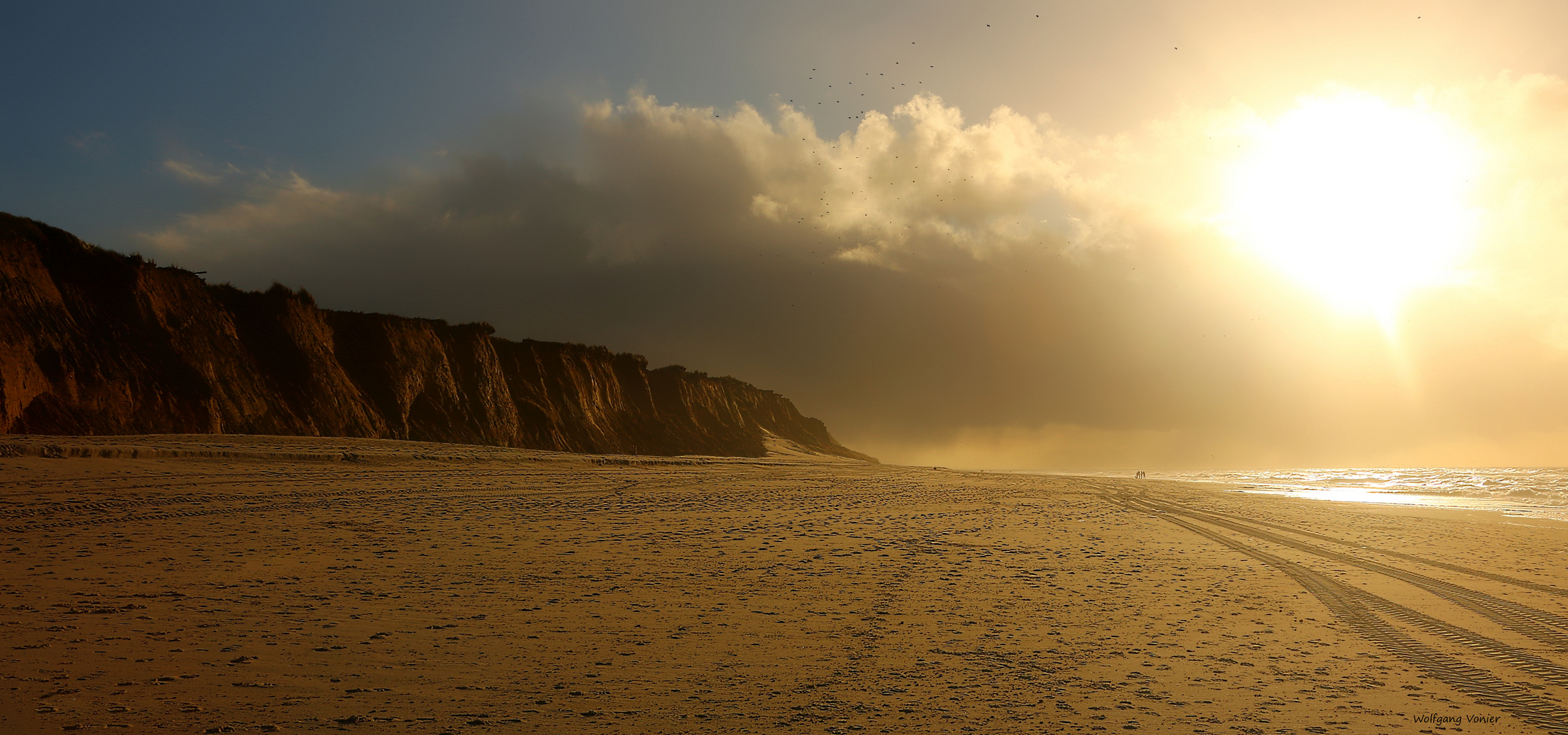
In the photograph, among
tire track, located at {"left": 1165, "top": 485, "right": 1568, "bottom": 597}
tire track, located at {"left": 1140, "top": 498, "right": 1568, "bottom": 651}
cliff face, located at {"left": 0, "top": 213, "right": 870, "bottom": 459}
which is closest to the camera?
tire track, located at {"left": 1140, "top": 498, "right": 1568, "bottom": 651}

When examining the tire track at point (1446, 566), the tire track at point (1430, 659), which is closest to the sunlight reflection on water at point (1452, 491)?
the tire track at point (1446, 566)

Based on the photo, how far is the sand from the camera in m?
5.36

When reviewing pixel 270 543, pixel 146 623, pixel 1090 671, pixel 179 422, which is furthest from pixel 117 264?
pixel 1090 671

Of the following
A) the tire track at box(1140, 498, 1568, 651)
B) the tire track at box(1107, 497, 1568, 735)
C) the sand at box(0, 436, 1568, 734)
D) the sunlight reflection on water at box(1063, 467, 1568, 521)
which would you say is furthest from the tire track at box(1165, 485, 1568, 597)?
the sunlight reflection on water at box(1063, 467, 1568, 521)

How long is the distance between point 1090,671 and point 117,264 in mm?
36674

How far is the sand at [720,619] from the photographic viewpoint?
5355mm

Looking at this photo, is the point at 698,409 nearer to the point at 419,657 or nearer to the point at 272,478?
the point at 272,478

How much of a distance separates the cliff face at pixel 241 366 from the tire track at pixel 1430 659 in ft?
108

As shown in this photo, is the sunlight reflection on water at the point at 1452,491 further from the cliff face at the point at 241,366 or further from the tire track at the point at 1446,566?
the cliff face at the point at 241,366

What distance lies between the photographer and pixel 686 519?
16.0 metres

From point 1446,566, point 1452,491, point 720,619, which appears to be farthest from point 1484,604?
point 1452,491

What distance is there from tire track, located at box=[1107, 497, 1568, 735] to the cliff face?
108 ft

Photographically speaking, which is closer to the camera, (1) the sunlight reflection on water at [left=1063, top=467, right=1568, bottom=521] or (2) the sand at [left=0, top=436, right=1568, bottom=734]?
(2) the sand at [left=0, top=436, right=1568, bottom=734]

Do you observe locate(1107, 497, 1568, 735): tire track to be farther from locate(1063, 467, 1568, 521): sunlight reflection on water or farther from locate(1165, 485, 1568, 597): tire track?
locate(1063, 467, 1568, 521): sunlight reflection on water
